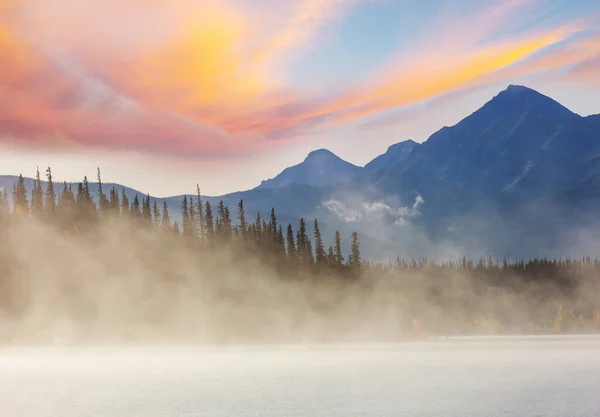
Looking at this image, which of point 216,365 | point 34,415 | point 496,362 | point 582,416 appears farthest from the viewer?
point 496,362

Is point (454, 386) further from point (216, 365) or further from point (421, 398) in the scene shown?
point (216, 365)

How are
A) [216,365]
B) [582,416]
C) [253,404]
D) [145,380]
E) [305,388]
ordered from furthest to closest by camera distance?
[216,365], [145,380], [305,388], [253,404], [582,416]

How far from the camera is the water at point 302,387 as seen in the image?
7000 cm

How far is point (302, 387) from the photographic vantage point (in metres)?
91.2

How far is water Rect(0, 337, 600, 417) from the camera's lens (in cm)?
7000

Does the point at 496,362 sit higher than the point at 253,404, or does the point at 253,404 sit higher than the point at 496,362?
the point at 253,404

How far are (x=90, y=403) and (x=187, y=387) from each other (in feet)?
57.7

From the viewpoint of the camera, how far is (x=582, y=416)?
62.7 metres

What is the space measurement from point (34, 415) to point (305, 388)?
3221cm

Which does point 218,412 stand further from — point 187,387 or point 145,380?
point 145,380

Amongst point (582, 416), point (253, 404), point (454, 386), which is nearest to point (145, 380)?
point (253, 404)

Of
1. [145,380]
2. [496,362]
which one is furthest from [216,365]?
[496,362]

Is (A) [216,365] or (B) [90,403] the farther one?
(A) [216,365]

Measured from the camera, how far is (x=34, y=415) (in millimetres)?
68500
